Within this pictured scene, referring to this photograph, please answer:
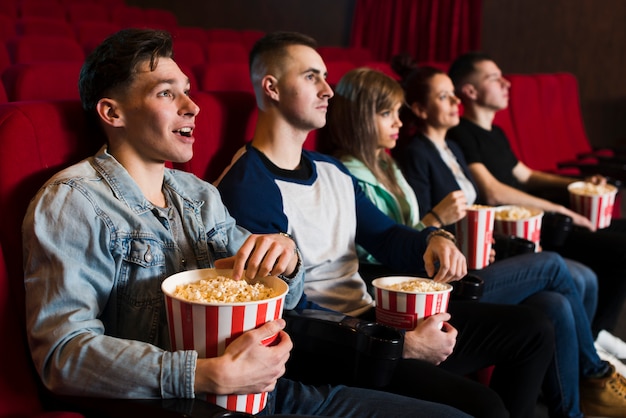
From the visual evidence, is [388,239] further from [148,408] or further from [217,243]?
[148,408]

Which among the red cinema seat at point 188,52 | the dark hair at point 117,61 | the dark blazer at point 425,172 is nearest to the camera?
the dark hair at point 117,61

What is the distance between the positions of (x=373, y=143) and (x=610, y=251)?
89cm

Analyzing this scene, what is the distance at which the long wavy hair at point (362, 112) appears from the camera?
176 cm

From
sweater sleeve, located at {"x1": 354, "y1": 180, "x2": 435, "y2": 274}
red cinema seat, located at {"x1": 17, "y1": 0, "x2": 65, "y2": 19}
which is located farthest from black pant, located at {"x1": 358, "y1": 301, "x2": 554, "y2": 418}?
red cinema seat, located at {"x1": 17, "y1": 0, "x2": 65, "y2": 19}

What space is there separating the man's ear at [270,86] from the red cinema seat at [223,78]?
1.86 ft

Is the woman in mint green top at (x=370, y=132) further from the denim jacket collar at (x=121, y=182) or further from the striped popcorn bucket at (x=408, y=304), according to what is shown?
the denim jacket collar at (x=121, y=182)

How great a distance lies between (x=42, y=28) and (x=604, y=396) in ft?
9.18

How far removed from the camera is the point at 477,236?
5.53ft

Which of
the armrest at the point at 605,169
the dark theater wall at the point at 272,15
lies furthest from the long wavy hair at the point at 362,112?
→ the dark theater wall at the point at 272,15

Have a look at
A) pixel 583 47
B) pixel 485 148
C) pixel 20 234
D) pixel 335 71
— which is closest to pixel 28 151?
pixel 20 234

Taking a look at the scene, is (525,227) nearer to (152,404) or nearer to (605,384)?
(605,384)

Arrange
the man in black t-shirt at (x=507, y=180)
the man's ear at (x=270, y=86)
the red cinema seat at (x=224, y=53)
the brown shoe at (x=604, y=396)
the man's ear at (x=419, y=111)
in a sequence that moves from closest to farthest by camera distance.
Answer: the man's ear at (x=270, y=86), the brown shoe at (x=604, y=396), the man's ear at (x=419, y=111), the man in black t-shirt at (x=507, y=180), the red cinema seat at (x=224, y=53)

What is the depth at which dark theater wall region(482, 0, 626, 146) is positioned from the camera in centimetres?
471

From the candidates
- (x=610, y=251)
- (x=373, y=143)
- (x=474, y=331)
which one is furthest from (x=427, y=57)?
(x=474, y=331)
